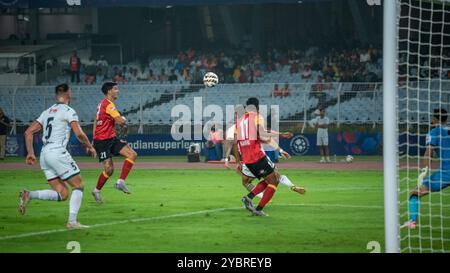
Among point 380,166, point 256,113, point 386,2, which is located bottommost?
point 380,166

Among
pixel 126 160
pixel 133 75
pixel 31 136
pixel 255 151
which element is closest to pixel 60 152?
pixel 31 136

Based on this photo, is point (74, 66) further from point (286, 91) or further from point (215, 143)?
point (215, 143)

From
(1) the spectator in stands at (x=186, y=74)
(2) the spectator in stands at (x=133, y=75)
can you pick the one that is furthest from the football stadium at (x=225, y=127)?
(2) the spectator in stands at (x=133, y=75)

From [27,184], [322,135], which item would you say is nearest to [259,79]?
[322,135]

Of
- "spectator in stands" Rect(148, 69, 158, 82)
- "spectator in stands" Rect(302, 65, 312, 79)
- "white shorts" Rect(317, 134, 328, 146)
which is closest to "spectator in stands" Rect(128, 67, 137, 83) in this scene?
"spectator in stands" Rect(148, 69, 158, 82)

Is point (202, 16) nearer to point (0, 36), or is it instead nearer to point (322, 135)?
point (0, 36)

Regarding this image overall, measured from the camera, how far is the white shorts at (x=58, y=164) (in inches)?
612

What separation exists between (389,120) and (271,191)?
5.89 m

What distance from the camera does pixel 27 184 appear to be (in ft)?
84.6

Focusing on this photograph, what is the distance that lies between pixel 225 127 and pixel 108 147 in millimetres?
19143

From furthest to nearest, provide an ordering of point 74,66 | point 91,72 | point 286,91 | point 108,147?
point 91,72
point 74,66
point 286,91
point 108,147

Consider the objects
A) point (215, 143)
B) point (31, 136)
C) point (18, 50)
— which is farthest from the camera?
point (18, 50)

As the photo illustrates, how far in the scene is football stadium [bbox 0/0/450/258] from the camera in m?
15.1

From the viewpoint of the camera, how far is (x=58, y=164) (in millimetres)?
15531
